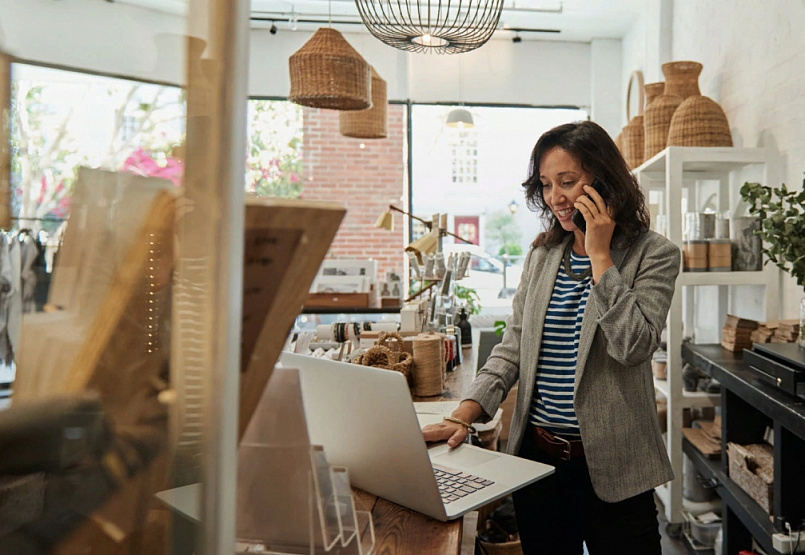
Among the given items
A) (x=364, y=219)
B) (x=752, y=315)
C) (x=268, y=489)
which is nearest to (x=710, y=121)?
(x=752, y=315)

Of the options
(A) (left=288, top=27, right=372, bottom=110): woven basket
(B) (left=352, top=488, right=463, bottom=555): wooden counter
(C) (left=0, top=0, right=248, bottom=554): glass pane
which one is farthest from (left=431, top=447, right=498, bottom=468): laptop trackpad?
(A) (left=288, top=27, right=372, bottom=110): woven basket

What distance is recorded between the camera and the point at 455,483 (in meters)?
1.14

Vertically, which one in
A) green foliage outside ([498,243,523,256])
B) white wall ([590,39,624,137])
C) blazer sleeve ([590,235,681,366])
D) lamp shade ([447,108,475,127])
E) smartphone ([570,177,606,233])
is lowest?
blazer sleeve ([590,235,681,366])

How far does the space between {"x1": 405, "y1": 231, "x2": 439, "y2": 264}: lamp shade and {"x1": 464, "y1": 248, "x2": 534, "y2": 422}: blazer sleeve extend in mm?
1652

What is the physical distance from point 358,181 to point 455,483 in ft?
18.7

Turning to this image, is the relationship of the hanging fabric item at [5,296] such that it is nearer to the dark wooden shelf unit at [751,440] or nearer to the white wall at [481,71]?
the dark wooden shelf unit at [751,440]

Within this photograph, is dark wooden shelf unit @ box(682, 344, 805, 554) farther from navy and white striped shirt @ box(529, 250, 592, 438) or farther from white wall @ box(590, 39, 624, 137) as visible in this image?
white wall @ box(590, 39, 624, 137)

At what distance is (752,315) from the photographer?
125 inches

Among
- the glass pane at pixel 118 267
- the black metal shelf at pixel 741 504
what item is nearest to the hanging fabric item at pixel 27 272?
the glass pane at pixel 118 267

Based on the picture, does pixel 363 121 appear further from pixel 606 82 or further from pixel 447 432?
pixel 447 432

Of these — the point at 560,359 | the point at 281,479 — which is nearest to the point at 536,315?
the point at 560,359

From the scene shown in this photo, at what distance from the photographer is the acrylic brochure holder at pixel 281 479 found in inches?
12.7

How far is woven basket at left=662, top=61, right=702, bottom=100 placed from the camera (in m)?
3.45

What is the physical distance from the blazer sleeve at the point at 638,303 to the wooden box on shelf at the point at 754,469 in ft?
2.99
